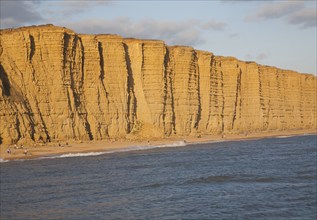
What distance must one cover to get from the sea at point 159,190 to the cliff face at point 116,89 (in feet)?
48.2

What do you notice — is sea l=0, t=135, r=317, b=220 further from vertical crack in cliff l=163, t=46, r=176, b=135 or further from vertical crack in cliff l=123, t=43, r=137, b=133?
vertical crack in cliff l=163, t=46, r=176, b=135

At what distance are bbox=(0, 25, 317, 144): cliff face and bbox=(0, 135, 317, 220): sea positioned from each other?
14.7 metres

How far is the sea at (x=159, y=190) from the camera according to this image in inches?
690

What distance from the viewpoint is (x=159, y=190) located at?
2256cm

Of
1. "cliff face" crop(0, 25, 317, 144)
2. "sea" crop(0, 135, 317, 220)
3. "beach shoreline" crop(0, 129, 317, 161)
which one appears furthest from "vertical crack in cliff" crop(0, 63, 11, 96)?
"sea" crop(0, 135, 317, 220)

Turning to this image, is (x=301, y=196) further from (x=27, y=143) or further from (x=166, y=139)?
(x=166, y=139)

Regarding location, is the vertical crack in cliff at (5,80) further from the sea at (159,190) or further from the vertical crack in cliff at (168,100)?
the vertical crack in cliff at (168,100)

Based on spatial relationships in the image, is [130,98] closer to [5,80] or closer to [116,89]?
[116,89]

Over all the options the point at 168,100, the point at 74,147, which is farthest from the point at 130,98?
the point at 74,147

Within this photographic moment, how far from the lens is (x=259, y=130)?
303ft

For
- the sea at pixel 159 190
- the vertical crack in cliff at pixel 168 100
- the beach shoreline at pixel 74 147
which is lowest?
the sea at pixel 159 190

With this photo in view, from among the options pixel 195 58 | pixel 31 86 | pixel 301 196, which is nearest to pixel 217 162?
pixel 301 196

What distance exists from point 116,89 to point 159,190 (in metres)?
38.2

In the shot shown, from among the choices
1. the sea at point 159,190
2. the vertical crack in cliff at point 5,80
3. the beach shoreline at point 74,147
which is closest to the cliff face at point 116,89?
the vertical crack in cliff at point 5,80
